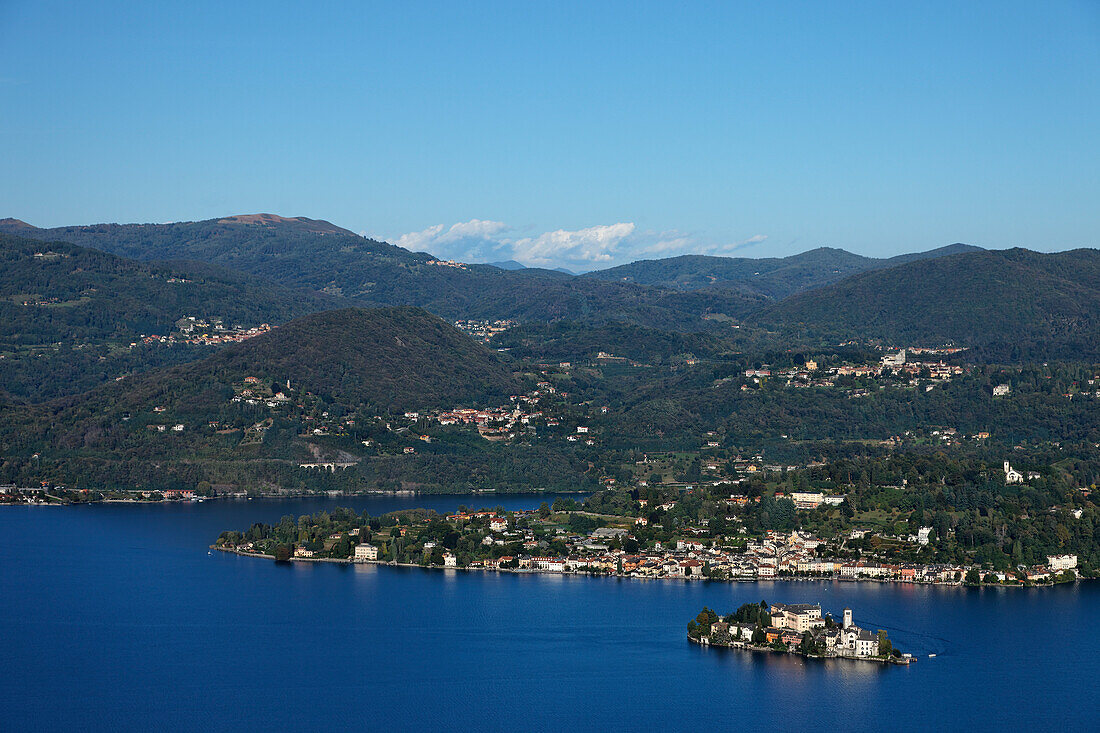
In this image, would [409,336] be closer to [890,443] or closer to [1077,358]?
[890,443]

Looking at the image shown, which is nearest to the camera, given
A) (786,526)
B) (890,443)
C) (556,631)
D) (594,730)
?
(594,730)

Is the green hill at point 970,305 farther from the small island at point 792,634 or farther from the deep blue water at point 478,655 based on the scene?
the small island at point 792,634

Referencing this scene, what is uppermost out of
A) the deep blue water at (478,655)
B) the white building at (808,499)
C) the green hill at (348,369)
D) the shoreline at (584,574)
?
the green hill at (348,369)

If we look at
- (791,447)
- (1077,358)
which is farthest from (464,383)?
(1077,358)

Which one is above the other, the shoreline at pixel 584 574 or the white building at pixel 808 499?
the white building at pixel 808 499

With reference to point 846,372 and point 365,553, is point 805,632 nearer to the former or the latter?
point 365,553

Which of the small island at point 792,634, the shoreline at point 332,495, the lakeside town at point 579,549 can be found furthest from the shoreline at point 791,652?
the shoreline at point 332,495
